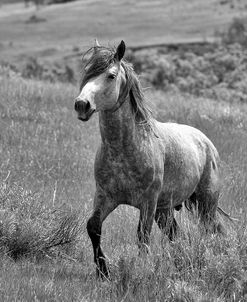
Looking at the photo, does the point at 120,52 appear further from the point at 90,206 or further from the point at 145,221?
the point at 90,206

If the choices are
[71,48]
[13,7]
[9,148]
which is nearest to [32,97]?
[9,148]

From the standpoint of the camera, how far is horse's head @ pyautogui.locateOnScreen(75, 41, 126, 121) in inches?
221

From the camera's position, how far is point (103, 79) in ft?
18.7

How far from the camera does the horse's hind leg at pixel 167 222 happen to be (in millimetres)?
6790

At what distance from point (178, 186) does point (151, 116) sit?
2.11 ft

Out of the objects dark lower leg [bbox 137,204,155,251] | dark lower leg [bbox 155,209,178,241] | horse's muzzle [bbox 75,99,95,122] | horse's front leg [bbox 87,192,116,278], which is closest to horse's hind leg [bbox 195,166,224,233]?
dark lower leg [bbox 155,209,178,241]

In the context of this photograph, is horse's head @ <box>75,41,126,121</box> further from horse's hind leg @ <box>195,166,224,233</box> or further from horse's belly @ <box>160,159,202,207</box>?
horse's hind leg @ <box>195,166,224,233</box>

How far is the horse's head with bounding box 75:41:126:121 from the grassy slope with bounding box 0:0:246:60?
123 feet

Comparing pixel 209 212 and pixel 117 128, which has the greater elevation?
pixel 117 128

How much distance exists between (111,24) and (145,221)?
54.2 meters

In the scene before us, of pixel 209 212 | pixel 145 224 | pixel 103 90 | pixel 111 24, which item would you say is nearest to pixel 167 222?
pixel 145 224

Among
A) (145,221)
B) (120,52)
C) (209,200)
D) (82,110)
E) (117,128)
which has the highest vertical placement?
(120,52)

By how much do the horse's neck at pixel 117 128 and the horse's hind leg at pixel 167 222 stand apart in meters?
0.92

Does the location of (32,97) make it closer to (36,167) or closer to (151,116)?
(36,167)
